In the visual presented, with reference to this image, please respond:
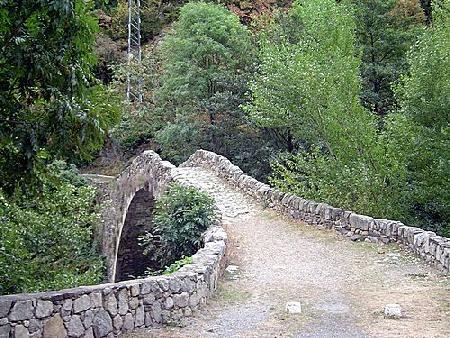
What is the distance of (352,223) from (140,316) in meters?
6.64

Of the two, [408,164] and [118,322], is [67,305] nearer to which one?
[118,322]

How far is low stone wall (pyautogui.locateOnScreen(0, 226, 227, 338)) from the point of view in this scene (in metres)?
5.85

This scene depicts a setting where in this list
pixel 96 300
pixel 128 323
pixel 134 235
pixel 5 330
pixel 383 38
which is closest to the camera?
pixel 5 330

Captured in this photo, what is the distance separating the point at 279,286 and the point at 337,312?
1.60m

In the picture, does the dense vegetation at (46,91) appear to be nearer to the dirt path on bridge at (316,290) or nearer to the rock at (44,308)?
the rock at (44,308)

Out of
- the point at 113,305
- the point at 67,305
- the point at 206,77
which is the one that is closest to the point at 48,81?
the point at 67,305

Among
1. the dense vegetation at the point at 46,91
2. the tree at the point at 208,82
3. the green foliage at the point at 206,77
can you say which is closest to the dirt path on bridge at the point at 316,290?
the dense vegetation at the point at 46,91

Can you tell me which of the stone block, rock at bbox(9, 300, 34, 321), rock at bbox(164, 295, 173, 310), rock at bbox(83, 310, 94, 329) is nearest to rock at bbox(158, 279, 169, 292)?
rock at bbox(164, 295, 173, 310)

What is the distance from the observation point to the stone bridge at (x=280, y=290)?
256 inches

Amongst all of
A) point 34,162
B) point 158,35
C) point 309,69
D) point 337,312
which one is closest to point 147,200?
point 309,69

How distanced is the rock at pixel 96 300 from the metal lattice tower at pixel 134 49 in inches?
936

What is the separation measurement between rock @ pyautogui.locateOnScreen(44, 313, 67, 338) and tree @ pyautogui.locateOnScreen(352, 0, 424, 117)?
20178 millimetres

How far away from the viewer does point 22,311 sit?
5.84 meters

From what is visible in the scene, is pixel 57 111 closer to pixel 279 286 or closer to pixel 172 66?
pixel 279 286
